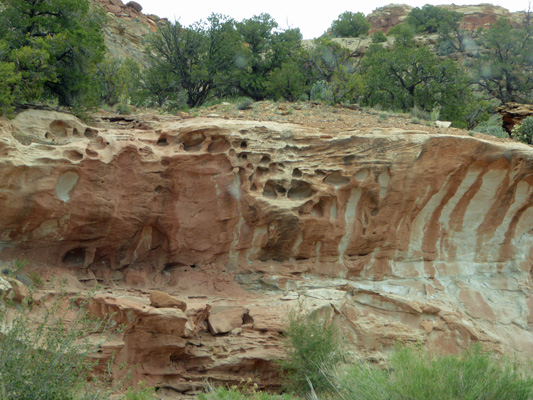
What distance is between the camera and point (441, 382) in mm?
7070

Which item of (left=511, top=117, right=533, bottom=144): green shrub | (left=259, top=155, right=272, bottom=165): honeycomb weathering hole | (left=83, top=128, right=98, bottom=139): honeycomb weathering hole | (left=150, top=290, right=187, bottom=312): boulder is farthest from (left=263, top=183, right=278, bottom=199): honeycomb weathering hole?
(left=511, top=117, right=533, bottom=144): green shrub

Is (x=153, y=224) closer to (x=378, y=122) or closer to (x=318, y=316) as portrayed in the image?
(x=318, y=316)

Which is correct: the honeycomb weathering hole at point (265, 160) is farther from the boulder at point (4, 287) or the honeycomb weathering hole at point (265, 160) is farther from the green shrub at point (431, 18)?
the green shrub at point (431, 18)

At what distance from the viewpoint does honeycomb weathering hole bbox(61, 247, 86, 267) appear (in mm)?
10133

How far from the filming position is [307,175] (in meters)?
11.1

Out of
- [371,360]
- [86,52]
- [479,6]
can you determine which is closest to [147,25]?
[479,6]

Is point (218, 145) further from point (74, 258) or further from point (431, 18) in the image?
point (431, 18)

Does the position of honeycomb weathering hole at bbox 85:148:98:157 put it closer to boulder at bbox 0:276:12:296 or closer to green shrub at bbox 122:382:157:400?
boulder at bbox 0:276:12:296

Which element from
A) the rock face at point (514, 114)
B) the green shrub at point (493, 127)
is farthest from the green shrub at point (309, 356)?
the rock face at point (514, 114)

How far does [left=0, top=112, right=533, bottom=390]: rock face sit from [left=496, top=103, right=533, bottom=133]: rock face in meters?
7.66

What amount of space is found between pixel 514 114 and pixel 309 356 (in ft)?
44.3

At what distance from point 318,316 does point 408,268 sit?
2.73m

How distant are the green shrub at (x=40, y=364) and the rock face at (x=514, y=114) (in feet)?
53.5

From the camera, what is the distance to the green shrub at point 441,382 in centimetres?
699
